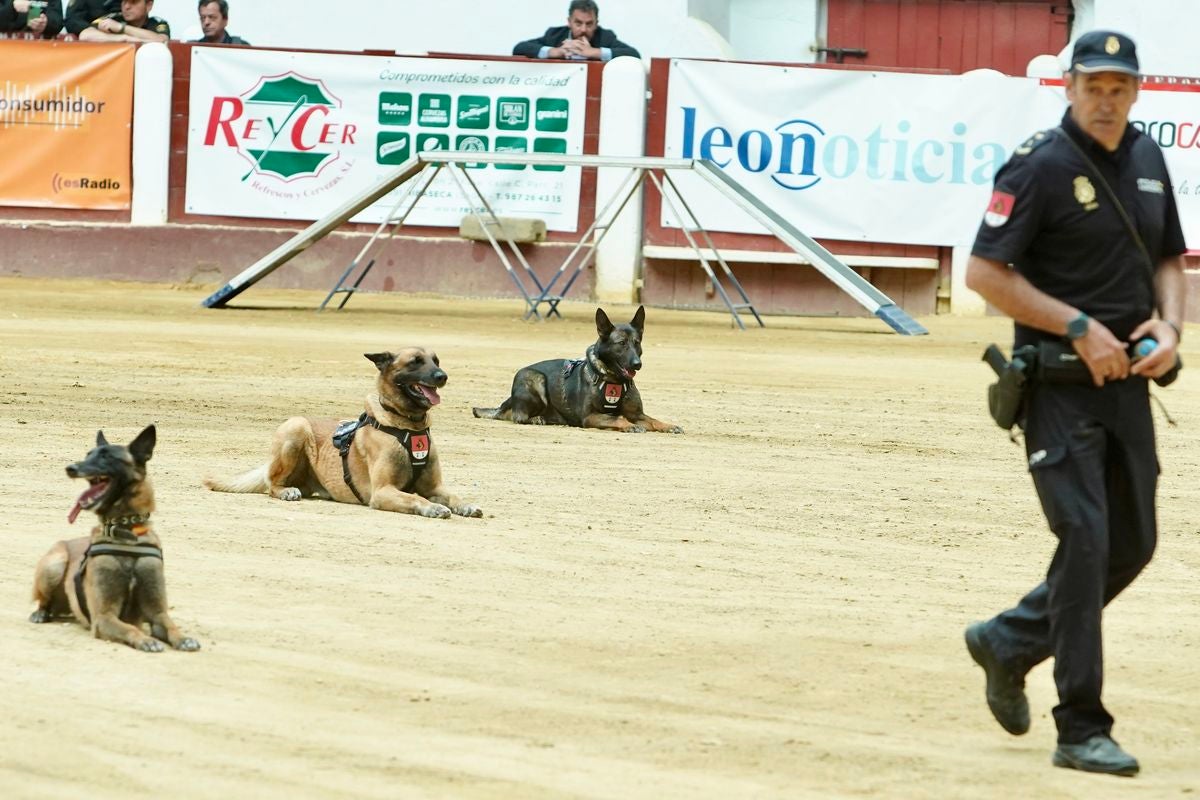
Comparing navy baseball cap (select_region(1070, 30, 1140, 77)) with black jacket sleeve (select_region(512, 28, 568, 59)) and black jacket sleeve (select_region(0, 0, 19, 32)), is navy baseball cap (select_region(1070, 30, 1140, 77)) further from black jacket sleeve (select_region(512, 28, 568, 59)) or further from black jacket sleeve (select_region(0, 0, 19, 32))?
black jacket sleeve (select_region(0, 0, 19, 32))

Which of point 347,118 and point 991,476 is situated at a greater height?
point 347,118

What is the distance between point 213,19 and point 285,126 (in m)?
1.62

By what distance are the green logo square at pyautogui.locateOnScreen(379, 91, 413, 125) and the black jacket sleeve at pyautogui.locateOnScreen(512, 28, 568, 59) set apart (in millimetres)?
1309

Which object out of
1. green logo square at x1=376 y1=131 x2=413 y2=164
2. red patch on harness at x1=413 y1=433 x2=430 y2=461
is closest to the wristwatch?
red patch on harness at x1=413 y1=433 x2=430 y2=461

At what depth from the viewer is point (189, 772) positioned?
191 inches

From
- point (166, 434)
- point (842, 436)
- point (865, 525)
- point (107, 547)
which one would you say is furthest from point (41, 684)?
point (842, 436)

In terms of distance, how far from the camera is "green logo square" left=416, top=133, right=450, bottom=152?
20625 millimetres

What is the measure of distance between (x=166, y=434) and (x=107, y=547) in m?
5.18

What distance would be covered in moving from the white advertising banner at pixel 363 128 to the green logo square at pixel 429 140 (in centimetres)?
1

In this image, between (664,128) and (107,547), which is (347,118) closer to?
(664,128)

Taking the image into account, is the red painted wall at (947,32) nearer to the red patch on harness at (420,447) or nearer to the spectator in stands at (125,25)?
the spectator in stands at (125,25)

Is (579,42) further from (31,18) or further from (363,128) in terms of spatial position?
(31,18)

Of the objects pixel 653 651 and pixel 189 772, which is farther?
pixel 653 651

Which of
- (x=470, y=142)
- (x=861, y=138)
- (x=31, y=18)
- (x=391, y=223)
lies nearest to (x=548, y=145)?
(x=470, y=142)
